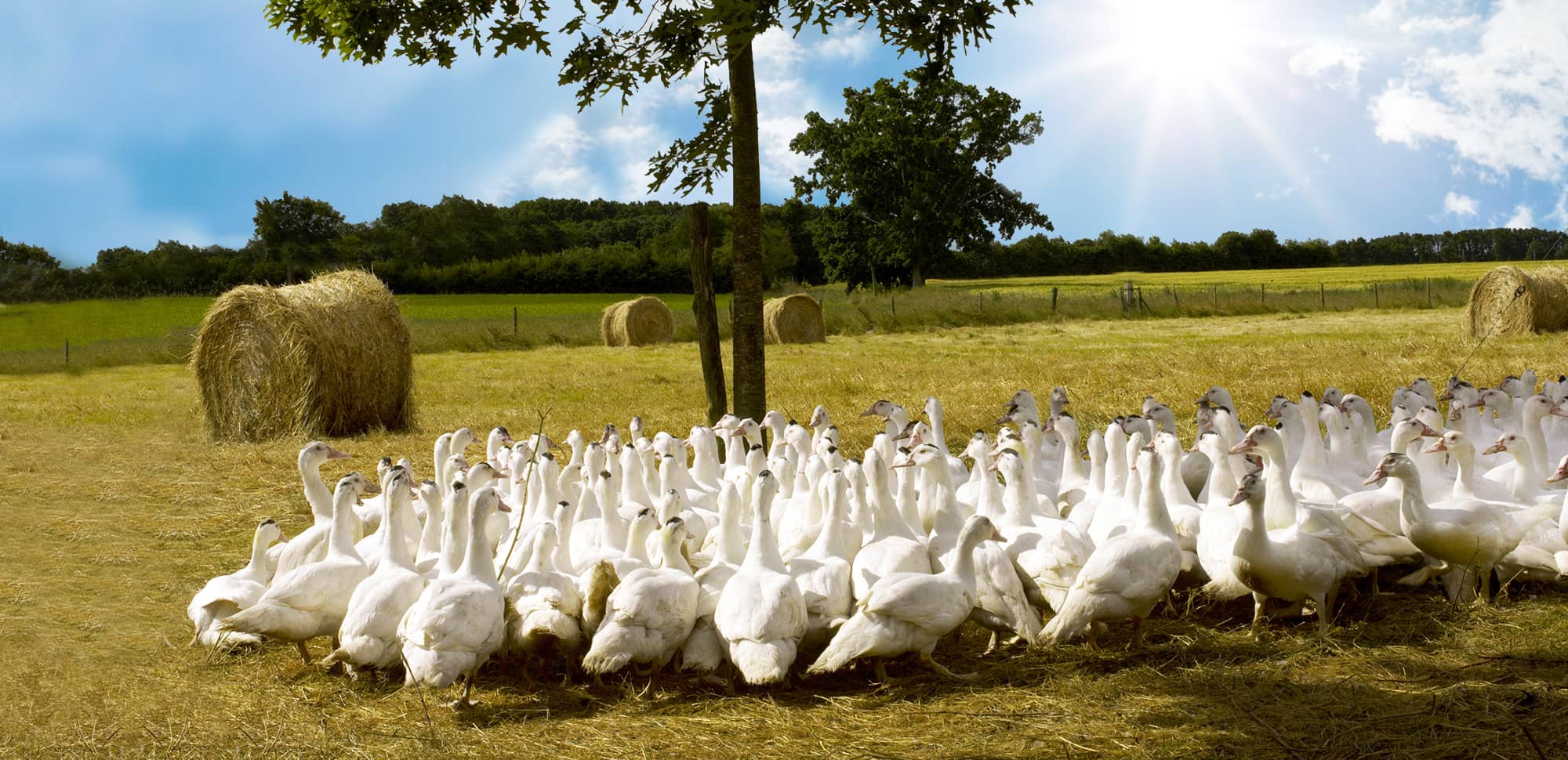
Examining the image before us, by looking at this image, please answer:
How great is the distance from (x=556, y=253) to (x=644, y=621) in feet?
158

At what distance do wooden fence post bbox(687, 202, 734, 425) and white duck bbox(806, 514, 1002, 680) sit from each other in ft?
17.7

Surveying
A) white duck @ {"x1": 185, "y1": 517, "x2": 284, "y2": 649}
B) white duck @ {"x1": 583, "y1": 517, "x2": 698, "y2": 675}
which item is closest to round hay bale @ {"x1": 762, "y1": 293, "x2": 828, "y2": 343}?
white duck @ {"x1": 185, "y1": 517, "x2": 284, "y2": 649}

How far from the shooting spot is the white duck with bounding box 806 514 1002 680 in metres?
4.80

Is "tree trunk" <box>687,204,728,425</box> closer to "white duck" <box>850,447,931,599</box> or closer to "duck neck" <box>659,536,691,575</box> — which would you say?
"white duck" <box>850,447,931,599</box>

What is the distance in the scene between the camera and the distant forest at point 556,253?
32906 millimetres

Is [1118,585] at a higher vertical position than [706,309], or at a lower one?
lower

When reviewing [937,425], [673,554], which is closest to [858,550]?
[673,554]

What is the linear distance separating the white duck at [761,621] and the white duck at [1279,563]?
82.7 inches

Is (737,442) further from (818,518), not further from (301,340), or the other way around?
(301,340)

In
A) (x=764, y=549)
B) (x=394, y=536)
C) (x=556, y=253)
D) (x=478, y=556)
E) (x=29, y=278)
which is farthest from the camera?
(x=556, y=253)

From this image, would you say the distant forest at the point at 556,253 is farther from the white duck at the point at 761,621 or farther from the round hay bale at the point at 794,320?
the white duck at the point at 761,621

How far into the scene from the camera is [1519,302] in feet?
70.2

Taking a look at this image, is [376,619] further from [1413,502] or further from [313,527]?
[1413,502]

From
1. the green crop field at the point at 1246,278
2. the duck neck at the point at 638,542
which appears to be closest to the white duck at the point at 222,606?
the duck neck at the point at 638,542
